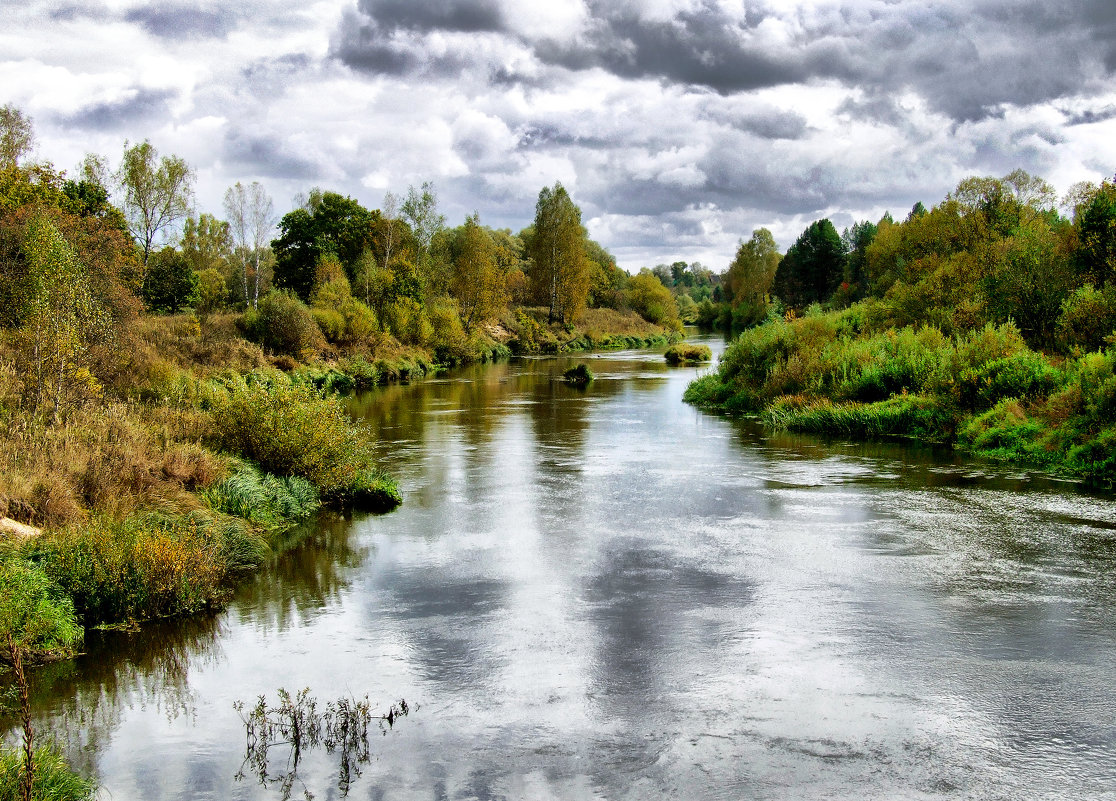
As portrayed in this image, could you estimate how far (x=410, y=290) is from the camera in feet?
176

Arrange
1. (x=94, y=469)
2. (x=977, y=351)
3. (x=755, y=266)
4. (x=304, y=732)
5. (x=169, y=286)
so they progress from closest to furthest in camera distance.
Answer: (x=304, y=732) < (x=94, y=469) < (x=977, y=351) < (x=169, y=286) < (x=755, y=266)

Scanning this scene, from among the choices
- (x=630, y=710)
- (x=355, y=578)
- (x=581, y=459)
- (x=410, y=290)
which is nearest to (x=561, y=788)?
(x=630, y=710)

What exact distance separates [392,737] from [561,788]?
5.63 feet

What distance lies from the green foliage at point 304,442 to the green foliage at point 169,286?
88.6ft

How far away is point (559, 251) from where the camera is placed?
77.4m

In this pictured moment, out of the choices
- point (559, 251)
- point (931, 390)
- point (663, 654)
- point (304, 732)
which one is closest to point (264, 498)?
point (304, 732)

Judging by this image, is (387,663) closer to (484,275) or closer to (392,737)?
(392,737)

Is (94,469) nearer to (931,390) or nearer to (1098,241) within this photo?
(931,390)

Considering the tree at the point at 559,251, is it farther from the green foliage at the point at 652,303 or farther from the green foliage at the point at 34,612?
the green foliage at the point at 34,612

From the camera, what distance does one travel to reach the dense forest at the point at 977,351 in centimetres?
1892

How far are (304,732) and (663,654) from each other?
373 cm

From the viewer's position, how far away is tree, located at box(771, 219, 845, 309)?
96.8 m

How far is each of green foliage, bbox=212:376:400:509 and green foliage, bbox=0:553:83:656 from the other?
607 centimetres

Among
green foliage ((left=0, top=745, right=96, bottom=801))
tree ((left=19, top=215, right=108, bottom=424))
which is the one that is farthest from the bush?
green foliage ((left=0, top=745, right=96, bottom=801))
